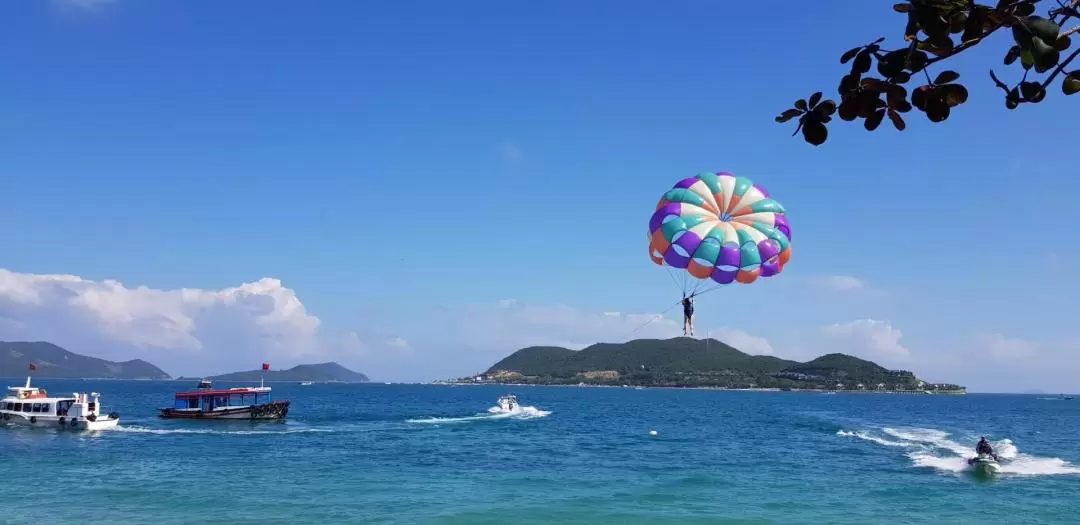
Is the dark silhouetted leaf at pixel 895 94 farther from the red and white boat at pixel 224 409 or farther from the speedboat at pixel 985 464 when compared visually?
the red and white boat at pixel 224 409

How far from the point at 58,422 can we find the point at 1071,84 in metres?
67.1

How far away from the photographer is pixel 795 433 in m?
61.3

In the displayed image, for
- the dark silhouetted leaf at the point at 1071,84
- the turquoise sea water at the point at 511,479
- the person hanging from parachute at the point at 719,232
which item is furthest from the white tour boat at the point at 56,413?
the dark silhouetted leaf at the point at 1071,84

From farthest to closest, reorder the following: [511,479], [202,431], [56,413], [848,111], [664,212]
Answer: [56,413], [202,431], [511,479], [664,212], [848,111]

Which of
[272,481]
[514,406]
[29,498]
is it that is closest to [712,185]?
[272,481]

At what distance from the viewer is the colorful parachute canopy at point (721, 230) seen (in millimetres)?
24984

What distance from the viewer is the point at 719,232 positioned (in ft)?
82.7

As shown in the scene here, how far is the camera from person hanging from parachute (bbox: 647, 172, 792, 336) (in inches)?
984

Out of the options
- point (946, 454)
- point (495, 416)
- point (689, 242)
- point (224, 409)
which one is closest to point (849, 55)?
point (689, 242)

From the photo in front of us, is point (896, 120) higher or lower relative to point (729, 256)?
lower

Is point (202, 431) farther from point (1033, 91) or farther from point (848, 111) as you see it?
point (1033, 91)

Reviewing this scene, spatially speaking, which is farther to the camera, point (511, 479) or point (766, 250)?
point (511, 479)

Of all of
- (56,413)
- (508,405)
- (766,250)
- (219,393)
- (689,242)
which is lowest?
(508,405)

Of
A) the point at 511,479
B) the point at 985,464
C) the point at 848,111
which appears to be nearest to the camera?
the point at 848,111
